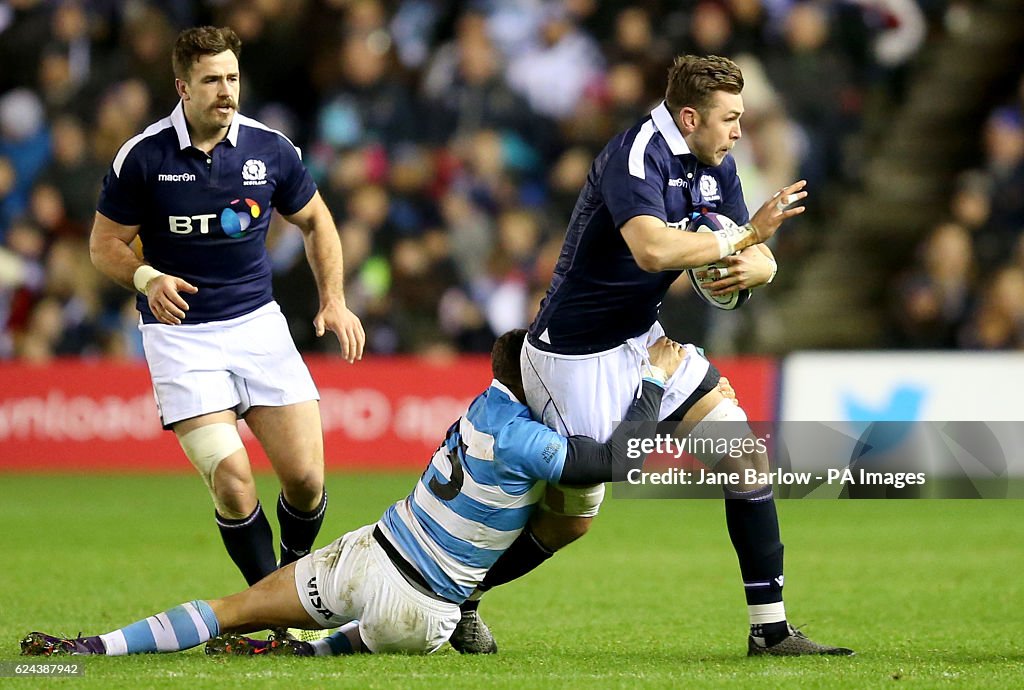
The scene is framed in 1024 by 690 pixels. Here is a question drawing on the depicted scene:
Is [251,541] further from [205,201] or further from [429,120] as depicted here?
[429,120]

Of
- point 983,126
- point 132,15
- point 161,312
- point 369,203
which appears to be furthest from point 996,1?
point 161,312

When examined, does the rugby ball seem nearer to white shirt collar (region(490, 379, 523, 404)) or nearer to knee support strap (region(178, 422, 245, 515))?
white shirt collar (region(490, 379, 523, 404))

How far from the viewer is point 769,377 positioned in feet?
47.1

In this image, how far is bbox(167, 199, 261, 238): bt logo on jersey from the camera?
7.09 meters

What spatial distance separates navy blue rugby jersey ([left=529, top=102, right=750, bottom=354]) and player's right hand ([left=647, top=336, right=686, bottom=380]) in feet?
A: 0.36

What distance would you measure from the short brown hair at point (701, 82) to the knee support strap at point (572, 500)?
1547 mm

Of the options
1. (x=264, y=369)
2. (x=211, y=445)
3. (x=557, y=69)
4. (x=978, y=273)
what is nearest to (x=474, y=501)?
A: (x=211, y=445)

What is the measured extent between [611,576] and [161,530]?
11.9 feet

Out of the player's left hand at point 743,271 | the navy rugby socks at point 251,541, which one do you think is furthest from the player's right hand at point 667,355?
the navy rugby socks at point 251,541

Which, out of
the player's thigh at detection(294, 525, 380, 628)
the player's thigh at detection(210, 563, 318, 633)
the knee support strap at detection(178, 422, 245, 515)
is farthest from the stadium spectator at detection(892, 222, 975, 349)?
the player's thigh at detection(210, 563, 318, 633)

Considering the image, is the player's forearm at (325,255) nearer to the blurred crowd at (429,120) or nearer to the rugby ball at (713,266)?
the rugby ball at (713,266)

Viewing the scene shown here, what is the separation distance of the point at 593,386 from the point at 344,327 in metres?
1.26

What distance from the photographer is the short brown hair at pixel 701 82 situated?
20.1 ft

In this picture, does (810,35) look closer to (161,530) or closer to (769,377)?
(769,377)
